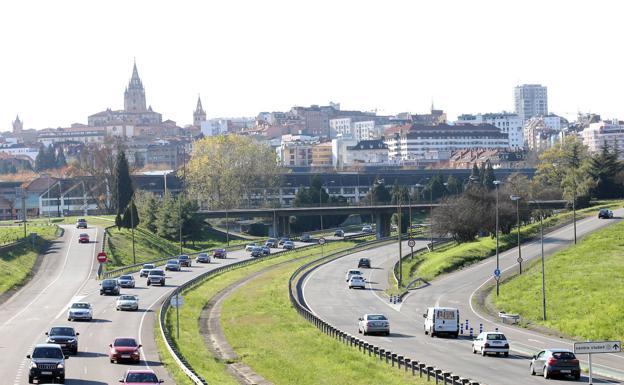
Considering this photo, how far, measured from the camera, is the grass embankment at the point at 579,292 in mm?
69688

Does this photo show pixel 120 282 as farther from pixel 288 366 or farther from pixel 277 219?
pixel 277 219

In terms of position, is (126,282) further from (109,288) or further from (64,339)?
(64,339)

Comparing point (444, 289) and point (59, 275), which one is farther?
point (59, 275)

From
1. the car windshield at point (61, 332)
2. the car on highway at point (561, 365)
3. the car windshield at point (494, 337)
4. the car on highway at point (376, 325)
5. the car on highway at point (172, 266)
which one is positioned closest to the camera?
the car on highway at point (561, 365)

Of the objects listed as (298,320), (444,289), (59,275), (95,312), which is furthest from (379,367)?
(59,275)

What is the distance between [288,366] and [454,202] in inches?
3269

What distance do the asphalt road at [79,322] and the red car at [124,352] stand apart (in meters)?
0.31

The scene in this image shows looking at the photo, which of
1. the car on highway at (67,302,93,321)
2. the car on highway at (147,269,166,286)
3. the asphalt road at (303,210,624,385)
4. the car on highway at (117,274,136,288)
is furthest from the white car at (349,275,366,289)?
the car on highway at (67,302,93,321)

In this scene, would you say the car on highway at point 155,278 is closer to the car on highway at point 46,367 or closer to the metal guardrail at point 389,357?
the metal guardrail at point 389,357

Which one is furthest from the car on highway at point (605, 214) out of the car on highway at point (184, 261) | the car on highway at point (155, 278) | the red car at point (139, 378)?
the red car at point (139, 378)

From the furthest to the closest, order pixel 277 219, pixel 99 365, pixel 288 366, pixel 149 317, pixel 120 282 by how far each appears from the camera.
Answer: pixel 277 219 → pixel 120 282 → pixel 149 317 → pixel 288 366 → pixel 99 365

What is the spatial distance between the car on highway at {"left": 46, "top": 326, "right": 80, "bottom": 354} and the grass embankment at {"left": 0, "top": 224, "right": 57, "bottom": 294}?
A: 35.8 meters

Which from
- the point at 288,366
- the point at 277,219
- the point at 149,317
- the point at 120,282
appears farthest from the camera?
the point at 277,219

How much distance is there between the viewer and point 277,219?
582 ft
